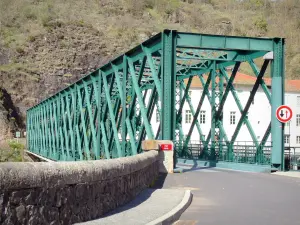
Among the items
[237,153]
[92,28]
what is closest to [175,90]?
[237,153]

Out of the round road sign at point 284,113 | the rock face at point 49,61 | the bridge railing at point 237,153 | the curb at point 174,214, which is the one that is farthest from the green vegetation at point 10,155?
the rock face at point 49,61

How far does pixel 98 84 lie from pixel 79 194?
20645mm

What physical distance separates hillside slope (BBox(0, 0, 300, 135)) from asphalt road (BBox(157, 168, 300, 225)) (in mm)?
67683

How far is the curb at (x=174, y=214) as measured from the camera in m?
7.91

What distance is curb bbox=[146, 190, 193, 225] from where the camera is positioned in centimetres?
791

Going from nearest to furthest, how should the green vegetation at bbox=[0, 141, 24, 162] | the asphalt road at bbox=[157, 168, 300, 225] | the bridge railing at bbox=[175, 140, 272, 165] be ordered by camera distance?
the asphalt road at bbox=[157, 168, 300, 225]
the bridge railing at bbox=[175, 140, 272, 165]
the green vegetation at bbox=[0, 141, 24, 162]

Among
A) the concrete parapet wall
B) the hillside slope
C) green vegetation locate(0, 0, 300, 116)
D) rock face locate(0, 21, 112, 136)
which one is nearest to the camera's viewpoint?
the concrete parapet wall

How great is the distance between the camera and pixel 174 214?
869 cm

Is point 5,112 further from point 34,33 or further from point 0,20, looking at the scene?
point 0,20

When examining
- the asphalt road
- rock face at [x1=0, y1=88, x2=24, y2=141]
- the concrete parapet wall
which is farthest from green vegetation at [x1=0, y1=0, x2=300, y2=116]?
the concrete parapet wall

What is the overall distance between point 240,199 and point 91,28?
291ft

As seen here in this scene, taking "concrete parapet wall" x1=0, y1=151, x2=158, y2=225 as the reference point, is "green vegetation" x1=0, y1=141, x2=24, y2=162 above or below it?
below

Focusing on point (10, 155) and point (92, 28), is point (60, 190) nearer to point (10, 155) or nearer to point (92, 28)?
point (10, 155)

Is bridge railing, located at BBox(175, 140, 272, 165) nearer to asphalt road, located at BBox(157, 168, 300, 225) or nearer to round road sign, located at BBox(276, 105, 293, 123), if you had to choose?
round road sign, located at BBox(276, 105, 293, 123)
